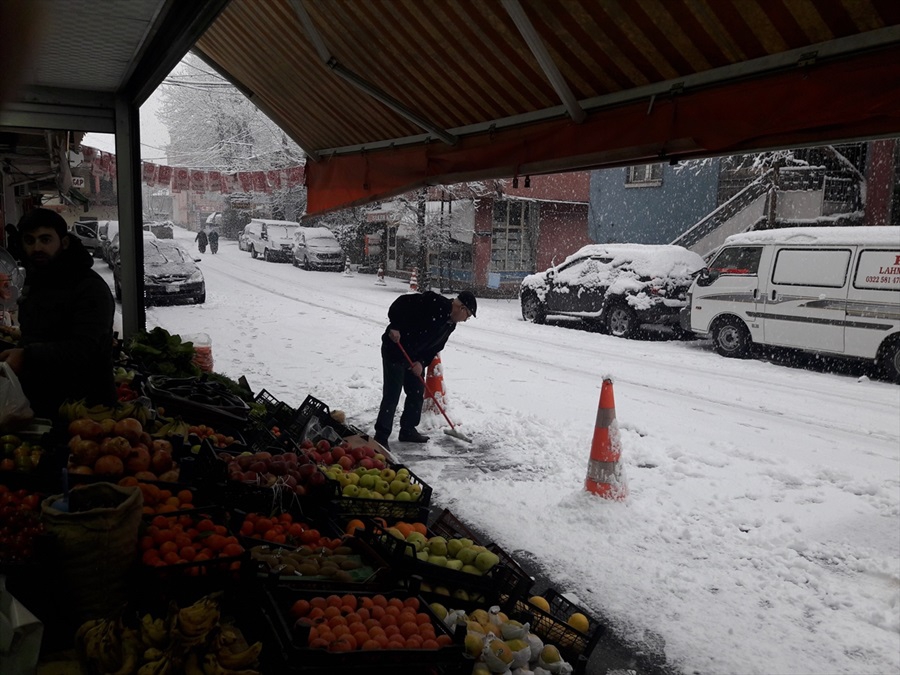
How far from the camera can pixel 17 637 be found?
215 centimetres

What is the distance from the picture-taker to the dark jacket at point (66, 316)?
11.5 feet

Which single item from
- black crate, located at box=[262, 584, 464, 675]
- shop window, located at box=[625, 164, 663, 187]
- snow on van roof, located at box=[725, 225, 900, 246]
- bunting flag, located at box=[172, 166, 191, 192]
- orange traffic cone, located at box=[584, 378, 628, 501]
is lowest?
orange traffic cone, located at box=[584, 378, 628, 501]

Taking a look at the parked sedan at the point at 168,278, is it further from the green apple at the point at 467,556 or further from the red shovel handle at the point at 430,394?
the green apple at the point at 467,556

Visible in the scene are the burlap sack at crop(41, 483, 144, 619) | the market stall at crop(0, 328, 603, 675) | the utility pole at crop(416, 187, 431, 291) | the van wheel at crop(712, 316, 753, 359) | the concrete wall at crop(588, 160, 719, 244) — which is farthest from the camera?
the utility pole at crop(416, 187, 431, 291)

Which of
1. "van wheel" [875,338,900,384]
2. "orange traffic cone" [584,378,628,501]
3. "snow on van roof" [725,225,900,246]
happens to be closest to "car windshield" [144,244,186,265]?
"snow on van roof" [725,225,900,246]

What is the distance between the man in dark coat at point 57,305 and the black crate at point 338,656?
6.14 feet

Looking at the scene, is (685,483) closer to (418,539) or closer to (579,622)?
(579,622)

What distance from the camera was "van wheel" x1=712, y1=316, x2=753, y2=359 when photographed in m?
12.9

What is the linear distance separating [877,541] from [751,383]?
5.91 meters

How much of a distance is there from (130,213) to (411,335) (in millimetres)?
3191

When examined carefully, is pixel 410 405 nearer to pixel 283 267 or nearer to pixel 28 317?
pixel 28 317

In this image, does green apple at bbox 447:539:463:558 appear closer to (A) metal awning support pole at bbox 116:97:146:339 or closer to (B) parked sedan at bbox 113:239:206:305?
(A) metal awning support pole at bbox 116:97:146:339

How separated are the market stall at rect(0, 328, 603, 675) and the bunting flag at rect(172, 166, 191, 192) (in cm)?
1322

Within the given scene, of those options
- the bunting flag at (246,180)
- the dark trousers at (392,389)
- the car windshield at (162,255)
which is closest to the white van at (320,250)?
the car windshield at (162,255)
